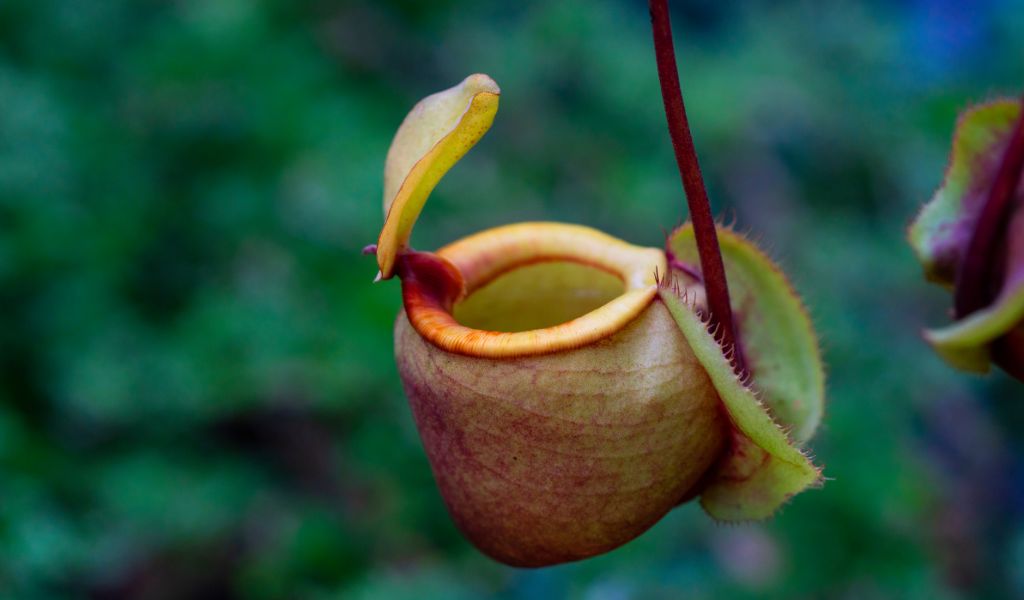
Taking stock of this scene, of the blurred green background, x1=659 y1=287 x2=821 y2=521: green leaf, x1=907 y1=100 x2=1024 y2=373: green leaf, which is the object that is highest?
x1=907 y1=100 x2=1024 y2=373: green leaf

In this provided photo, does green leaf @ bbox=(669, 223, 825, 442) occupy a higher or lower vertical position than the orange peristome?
lower

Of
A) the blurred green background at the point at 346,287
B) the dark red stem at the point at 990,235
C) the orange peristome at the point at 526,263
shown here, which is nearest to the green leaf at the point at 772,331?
the orange peristome at the point at 526,263

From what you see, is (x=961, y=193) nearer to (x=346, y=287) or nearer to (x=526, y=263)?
(x=526, y=263)

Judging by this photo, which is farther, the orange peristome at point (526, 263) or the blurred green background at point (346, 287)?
the blurred green background at point (346, 287)

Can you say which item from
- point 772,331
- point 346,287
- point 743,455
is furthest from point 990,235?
point 346,287

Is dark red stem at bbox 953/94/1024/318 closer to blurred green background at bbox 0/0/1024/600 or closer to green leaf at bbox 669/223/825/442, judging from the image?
green leaf at bbox 669/223/825/442

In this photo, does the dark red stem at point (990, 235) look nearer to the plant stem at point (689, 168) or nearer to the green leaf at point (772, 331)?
the green leaf at point (772, 331)

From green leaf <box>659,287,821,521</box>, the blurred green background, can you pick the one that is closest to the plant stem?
green leaf <box>659,287,821,521</box>
